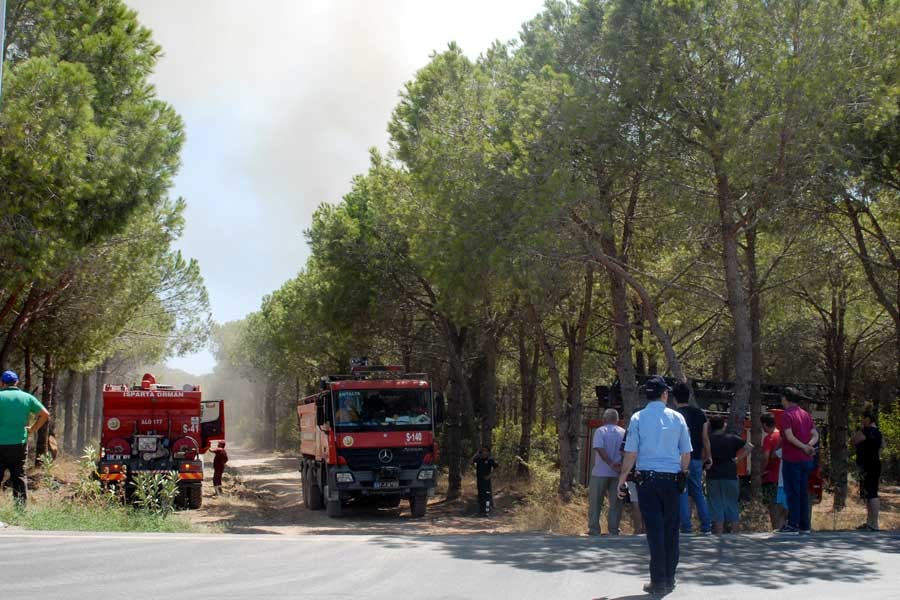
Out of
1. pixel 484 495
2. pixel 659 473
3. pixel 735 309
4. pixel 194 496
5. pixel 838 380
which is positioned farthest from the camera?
pixel 838 380

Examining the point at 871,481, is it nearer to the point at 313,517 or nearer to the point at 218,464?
the point at 313,517

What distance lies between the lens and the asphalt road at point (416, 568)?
7.21 m

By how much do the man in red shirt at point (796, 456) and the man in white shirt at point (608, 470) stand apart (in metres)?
2.17

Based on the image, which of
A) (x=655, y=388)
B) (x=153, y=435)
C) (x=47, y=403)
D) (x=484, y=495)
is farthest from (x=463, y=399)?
(x=655, y=388)

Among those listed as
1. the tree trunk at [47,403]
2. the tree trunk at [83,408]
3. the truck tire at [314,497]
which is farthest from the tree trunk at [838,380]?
the tree trunk at [83,408]

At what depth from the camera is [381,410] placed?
70.6ft

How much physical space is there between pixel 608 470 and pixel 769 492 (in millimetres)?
3249

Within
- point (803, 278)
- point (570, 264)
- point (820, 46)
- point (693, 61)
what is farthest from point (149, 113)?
point (803, 278)

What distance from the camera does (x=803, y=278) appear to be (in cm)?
2362

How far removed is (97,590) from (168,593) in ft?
1.70

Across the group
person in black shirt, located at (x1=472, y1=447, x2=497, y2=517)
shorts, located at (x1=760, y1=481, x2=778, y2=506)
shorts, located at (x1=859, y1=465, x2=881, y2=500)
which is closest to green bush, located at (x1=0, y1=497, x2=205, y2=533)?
shorts, located at (x1=760, y1=481, x2=778, y2=506)

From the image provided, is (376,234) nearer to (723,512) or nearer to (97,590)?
(723,512)

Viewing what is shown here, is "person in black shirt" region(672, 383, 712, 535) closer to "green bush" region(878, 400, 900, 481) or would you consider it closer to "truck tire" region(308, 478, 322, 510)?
"truck tire" region(308, 478, 322, 510)

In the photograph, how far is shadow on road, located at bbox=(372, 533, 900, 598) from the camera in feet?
27.4
